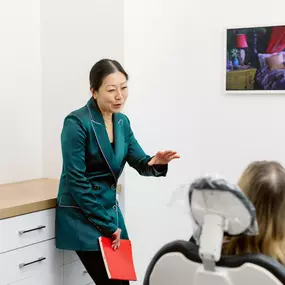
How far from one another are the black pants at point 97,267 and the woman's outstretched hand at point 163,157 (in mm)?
478

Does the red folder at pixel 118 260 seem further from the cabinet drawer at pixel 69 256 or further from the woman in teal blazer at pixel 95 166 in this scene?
the cabinet drawer at pixel 69 256

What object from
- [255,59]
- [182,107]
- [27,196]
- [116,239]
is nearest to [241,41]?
[255,59]

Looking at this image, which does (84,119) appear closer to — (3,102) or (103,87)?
(103,87)

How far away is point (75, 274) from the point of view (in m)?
2.88

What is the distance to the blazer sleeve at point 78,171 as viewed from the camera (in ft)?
7.93

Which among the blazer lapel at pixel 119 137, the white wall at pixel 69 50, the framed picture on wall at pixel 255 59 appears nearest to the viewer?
the blazer lapel at pixel 119 137

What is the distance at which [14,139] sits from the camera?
3.18 meters

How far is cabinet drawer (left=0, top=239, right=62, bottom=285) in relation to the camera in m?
2.47

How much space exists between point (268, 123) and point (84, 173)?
1.12 metres

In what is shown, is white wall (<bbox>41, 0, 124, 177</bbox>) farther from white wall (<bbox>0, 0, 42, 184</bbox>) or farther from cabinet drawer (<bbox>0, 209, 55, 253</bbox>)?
A: cabinet drawer (<bbox>0, 209, 55, 253</bbox>)

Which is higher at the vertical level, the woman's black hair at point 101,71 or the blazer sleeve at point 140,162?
the woman's black hair at point 101,71

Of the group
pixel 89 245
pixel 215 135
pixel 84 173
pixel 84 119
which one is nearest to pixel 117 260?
pixel 89 245

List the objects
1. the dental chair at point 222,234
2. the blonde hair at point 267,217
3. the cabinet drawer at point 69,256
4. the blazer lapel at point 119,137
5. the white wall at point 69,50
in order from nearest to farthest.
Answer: the dental chair at point 222,234 → the blonde hair at point 267,217 → the blazer lapel at point 119,137 → the cabinet drawer at point 69,256 → the white wall at point 69,50

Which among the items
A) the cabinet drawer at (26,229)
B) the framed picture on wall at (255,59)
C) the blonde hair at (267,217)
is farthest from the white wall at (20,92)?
the blonde hair at (267,217)
